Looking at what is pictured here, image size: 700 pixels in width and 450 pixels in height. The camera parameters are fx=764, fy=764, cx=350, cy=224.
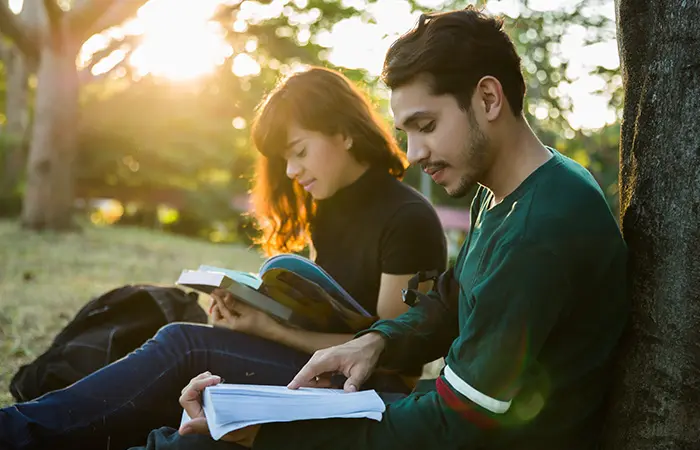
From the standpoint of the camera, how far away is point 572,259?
153cm

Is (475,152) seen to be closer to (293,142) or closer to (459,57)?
(459,57)

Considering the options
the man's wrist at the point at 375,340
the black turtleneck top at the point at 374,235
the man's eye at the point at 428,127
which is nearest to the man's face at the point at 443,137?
the man's eye at the point at 428,127

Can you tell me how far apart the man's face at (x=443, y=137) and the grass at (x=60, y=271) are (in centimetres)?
227

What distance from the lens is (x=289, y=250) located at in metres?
3.41

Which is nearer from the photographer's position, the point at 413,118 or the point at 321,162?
the point at 413,118

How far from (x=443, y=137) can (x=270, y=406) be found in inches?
28.1

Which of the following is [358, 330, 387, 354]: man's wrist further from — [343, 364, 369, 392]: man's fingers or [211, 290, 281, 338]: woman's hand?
[211, 290, 281, 338]: woman's hand

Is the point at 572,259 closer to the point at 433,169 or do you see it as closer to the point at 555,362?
the point at 555,362

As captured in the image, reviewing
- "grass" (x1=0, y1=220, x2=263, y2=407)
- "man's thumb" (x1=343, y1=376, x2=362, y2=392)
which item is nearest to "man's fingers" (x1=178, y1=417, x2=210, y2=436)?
"man's thumb" (x1=343, y1=376, x2=362, y2=392)

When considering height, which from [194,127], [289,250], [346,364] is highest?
[346,364]

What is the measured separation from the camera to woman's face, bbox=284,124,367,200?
9.41ft

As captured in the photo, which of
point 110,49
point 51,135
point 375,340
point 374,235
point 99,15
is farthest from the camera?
point 110,49

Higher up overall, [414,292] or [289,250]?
[414,292]

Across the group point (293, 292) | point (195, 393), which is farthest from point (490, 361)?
point (293, 292)
